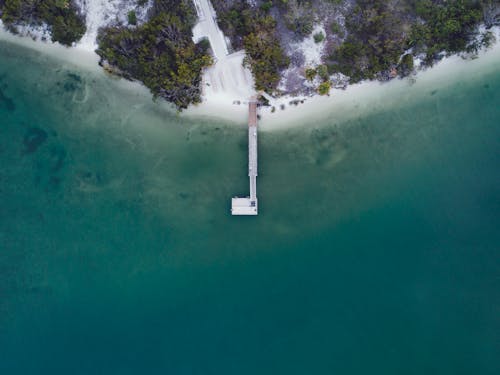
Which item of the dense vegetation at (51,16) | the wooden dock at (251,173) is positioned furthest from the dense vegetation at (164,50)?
the wooden dock at (251,173)

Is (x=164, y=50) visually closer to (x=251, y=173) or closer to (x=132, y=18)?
(x=132, y=18)

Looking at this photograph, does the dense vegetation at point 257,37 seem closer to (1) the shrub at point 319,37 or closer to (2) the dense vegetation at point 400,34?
(1) the shrub at point 319,37

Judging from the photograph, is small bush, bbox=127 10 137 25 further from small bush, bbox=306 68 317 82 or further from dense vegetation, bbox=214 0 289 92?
small bush, bbox=306 68 317 82

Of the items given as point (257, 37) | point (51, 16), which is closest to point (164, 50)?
point (257, 37)

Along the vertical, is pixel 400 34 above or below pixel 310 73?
above

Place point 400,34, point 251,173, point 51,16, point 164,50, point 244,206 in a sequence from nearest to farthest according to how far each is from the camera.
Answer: point 400,34 < point 164,50 < point 51,16 < point 251,173 < point 244,206

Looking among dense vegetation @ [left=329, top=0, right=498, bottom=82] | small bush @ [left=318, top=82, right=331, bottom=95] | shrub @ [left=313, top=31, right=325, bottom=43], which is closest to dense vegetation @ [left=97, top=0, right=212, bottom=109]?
shrub @ [left=313, top=31, right=325, bottom=43]
